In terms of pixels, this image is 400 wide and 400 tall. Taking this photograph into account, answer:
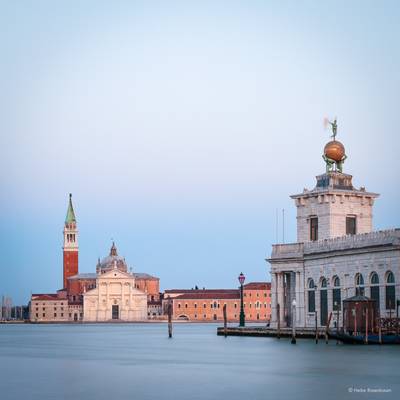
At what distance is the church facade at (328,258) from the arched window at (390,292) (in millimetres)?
191

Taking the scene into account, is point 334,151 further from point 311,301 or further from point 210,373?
point 210,373

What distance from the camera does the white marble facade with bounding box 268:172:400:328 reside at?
65750mm

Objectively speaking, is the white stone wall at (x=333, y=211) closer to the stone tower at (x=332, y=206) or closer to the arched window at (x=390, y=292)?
the stone tower at (x=332, y=206)

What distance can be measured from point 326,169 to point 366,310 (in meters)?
17.5

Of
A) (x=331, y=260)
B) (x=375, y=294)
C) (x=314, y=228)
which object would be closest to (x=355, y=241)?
(x=331, y=260)

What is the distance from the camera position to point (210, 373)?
158 feet

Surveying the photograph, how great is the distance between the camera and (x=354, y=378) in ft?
142

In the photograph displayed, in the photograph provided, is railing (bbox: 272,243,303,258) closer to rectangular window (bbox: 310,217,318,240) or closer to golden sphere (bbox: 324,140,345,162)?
rectangular window (bbox: 310,217,318,240)

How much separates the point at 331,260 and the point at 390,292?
6.94 metres

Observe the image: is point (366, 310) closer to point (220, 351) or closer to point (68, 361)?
point (220, 351)

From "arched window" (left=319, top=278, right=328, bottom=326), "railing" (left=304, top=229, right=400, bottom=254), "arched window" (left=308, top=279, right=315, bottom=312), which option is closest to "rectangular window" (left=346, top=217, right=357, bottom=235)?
"railing" (left=304, top=229, right=400, bottom=254)

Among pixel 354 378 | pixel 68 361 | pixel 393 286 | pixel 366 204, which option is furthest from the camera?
pixel 366 204

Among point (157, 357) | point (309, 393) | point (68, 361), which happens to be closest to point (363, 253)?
point (157, 357)

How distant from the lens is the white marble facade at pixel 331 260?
65750 mm
